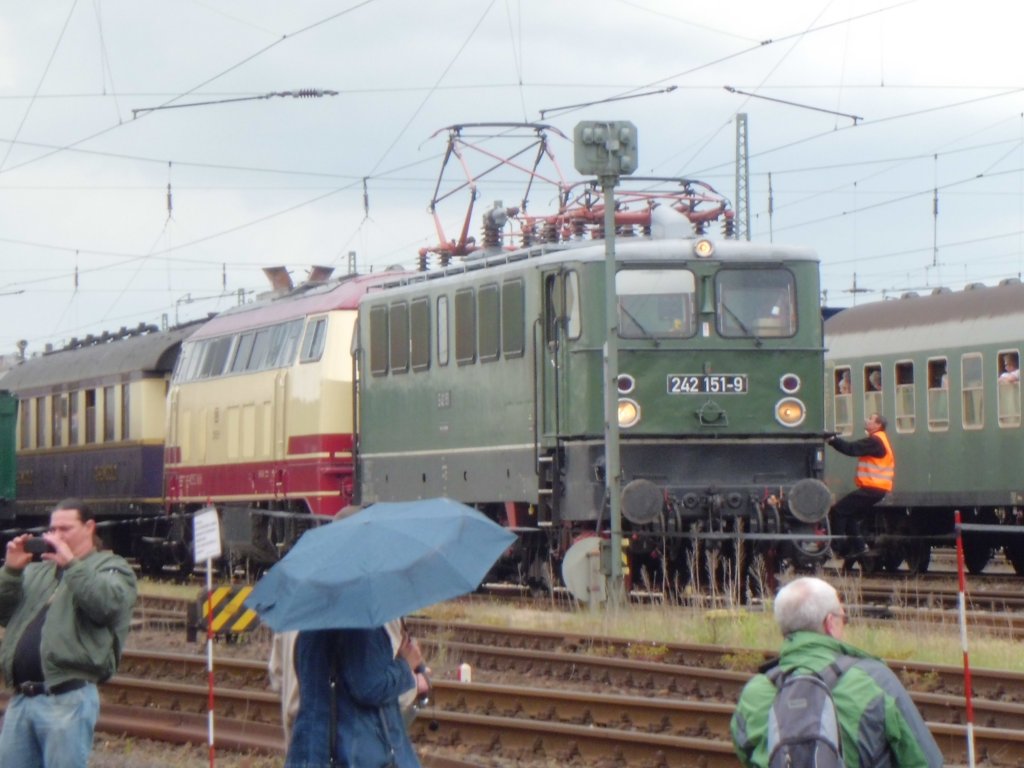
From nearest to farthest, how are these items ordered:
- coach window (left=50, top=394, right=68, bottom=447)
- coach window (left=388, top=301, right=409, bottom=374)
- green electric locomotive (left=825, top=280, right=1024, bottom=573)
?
coach window (left=388, top=301, right=409, bottom=374)
green electric locomotive (left=825, top=280, right=1024, bottom=573)
coach window (left=50, top=394, right=68, bottom=447)

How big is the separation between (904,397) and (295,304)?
8.04 metres

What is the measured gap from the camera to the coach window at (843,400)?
27.3 m

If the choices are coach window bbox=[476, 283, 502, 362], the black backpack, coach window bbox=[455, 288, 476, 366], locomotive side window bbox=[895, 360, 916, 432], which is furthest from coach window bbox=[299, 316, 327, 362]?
the black backpack

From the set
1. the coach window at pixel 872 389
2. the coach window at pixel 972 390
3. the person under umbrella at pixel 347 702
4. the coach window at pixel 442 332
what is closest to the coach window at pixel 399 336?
the coach window at pixel 442 332

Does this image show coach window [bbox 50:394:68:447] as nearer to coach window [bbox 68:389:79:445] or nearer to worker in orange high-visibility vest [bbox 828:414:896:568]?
coach window [bbox 68:389:79:445]

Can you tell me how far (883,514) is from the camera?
90.3 ft

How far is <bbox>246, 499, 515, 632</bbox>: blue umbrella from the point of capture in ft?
23.7

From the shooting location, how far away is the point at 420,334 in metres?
22.0

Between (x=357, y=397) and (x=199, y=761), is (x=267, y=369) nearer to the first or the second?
(x=357, y=397)

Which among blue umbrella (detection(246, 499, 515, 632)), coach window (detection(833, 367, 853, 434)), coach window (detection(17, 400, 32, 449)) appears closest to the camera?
blue umbrella (detection(246, 499, 515, 632))

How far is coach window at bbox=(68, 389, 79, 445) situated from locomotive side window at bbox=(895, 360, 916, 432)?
1395cm

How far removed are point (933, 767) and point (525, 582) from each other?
15443 mm

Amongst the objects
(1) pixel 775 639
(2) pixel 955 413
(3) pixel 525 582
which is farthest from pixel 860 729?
(2) pixel 955 413

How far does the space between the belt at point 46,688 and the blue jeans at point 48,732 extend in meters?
0.02
